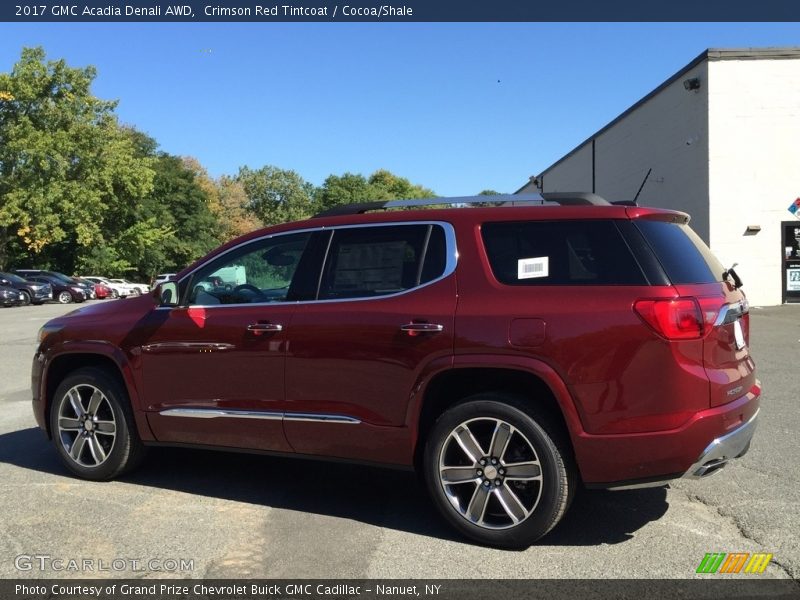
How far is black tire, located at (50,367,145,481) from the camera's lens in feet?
15.6

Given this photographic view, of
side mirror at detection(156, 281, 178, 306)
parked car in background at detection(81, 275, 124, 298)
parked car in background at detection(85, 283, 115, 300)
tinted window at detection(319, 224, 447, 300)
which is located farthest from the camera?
parked car in background at detection(81, 275, 124, 298)

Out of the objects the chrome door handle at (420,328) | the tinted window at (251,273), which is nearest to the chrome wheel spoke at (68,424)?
the tinted window at (251,273)

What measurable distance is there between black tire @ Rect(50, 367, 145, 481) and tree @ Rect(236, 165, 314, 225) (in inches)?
3474

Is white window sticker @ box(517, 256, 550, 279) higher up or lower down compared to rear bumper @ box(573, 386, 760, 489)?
higher up

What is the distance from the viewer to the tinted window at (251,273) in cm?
438

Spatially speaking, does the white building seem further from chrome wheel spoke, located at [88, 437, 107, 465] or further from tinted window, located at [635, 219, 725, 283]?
chrome wheel spoke, located at [88, 437, 107, 465]

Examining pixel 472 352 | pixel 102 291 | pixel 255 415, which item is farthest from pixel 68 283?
pixel 472 352

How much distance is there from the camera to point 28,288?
3206cm

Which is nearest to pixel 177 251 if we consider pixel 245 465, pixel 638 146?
pixel 638 146

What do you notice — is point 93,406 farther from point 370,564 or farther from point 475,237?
point 475,237

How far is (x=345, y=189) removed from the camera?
86562 millimetres

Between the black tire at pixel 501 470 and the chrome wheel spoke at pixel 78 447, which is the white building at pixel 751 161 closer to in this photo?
the black tire at pixel 501 470

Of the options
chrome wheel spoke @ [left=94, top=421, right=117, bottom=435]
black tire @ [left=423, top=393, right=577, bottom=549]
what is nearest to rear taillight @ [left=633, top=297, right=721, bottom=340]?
black tire @ [left=423, top=393, right=577, bottom=549]

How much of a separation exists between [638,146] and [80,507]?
25.3 metres
